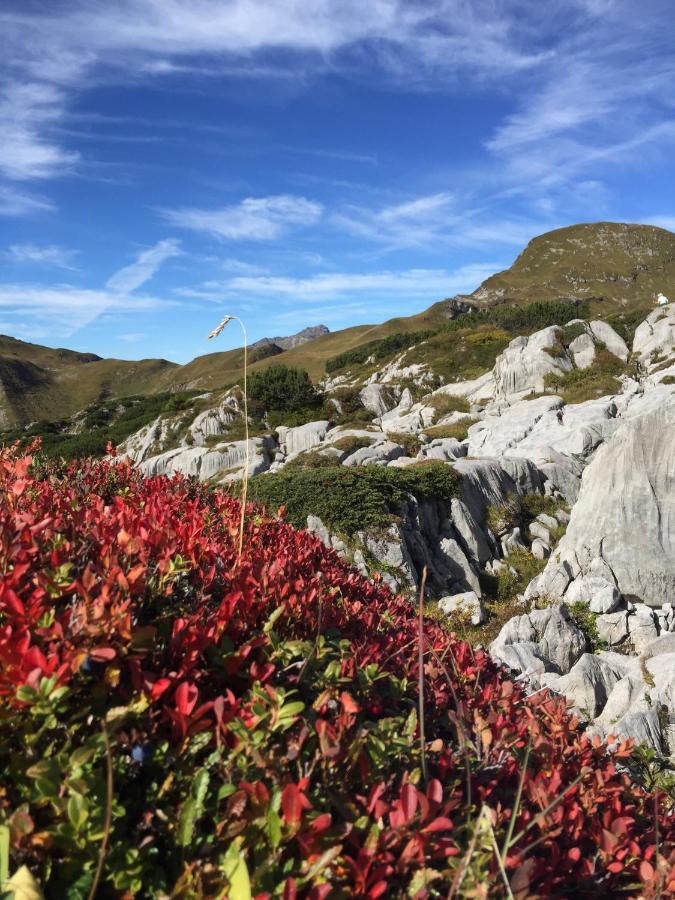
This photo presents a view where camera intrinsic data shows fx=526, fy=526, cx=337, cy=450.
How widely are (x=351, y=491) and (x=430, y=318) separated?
4722 inches

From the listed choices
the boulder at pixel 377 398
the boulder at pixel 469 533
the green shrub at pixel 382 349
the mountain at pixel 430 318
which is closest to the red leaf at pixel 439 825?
the boulder at pixel 469 533

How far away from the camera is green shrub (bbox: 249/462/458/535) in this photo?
17062 millimetres

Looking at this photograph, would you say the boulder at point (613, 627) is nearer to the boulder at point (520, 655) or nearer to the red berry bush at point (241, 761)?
the boulder at point (520, 655)

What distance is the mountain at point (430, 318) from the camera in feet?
432

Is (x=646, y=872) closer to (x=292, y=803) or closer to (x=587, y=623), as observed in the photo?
(x=292, y=803)

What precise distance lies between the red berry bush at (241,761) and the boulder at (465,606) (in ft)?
38.2

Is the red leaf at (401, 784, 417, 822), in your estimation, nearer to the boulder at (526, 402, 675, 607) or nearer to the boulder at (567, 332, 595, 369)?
the boulder at (526, 402, 675, 607)

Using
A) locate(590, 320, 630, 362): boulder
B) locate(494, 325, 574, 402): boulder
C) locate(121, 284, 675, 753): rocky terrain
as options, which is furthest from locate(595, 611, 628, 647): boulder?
locate(590, 320, 630, 362): boulder

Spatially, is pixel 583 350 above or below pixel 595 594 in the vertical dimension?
above

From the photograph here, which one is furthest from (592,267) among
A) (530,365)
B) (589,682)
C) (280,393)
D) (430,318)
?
(589,682)

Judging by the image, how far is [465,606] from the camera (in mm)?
14969

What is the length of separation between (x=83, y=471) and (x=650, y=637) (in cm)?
1385

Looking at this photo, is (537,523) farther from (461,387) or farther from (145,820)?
(461,387)

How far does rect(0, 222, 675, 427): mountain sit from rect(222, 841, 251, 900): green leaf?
4343 inches
